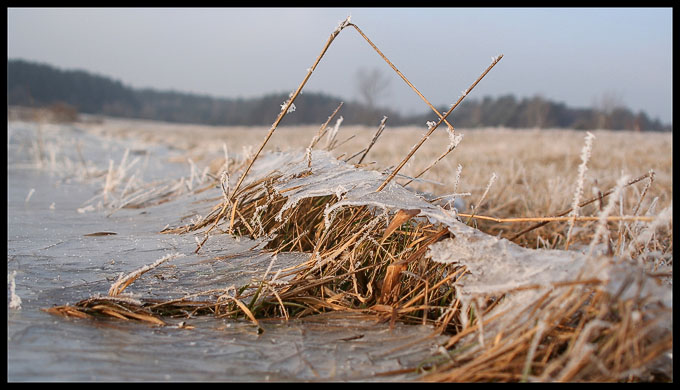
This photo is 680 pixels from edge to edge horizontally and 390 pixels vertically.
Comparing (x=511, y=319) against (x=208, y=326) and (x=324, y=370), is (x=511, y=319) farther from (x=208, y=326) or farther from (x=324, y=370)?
(x=208, y=326)

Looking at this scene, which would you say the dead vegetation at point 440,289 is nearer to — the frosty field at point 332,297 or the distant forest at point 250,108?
the frosty field at point 332,297

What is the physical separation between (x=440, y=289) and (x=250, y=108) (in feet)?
193

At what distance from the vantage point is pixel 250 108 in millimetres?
58031

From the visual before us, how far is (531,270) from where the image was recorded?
3.89 ft

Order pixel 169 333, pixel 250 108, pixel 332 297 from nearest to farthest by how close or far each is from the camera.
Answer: pixel 169 333 → pixel 332 297 → pixel 250 108

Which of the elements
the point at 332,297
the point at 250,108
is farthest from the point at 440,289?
the point at 250,108

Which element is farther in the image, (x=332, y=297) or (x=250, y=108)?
(x=250, y=108)

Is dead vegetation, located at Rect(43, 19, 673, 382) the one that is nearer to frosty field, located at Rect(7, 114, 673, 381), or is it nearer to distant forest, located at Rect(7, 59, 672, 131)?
frosty field, located at Rect(7, 114, 673, 381)

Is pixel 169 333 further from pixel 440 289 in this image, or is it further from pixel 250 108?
pixel 250 108

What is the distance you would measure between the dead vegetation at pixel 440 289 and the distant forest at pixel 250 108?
18997 millimetres

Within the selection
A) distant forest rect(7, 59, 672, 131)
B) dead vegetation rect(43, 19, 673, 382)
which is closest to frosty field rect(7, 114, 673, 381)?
dead vegetation rect(43, 19, 673, 382)

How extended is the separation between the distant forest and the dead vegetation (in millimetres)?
18997

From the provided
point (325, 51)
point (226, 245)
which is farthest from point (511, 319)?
point (226, 245)

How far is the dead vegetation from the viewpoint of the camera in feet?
3.36
